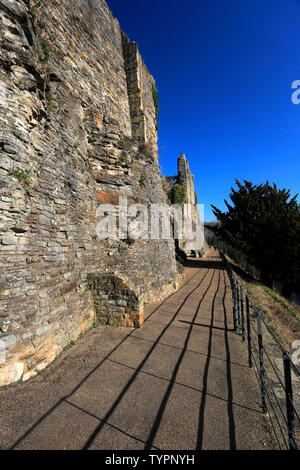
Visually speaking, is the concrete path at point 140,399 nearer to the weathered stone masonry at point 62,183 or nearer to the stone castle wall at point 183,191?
the weathered stone masonry at point 62,183

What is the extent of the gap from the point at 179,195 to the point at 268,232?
764 cm

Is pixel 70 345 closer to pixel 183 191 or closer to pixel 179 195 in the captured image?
pixel 179 195

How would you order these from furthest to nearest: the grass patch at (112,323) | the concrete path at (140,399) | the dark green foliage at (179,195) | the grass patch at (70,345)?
the dark green foliage at (179,195)
the grass patch at (112,323)
the grass patch at (70,345)
the concrete path at (140,399)

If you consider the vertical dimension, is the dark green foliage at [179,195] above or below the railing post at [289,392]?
above

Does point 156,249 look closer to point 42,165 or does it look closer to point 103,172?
point 103,172

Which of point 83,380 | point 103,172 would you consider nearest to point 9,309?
point 83,380

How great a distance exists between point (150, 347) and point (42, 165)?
3898 mm

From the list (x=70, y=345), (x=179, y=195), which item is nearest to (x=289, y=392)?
(x=70, y=345)

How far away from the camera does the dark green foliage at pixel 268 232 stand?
14.1 metres

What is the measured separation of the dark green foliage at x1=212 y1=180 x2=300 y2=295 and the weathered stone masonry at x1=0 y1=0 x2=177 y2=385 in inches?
394

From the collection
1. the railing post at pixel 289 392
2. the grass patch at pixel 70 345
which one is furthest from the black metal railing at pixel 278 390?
the grass patch at pixel 70 345

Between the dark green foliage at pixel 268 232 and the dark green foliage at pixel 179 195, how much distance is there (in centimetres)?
419

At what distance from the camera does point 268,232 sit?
14945 millimetres

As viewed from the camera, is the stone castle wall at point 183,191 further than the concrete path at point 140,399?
Yes
